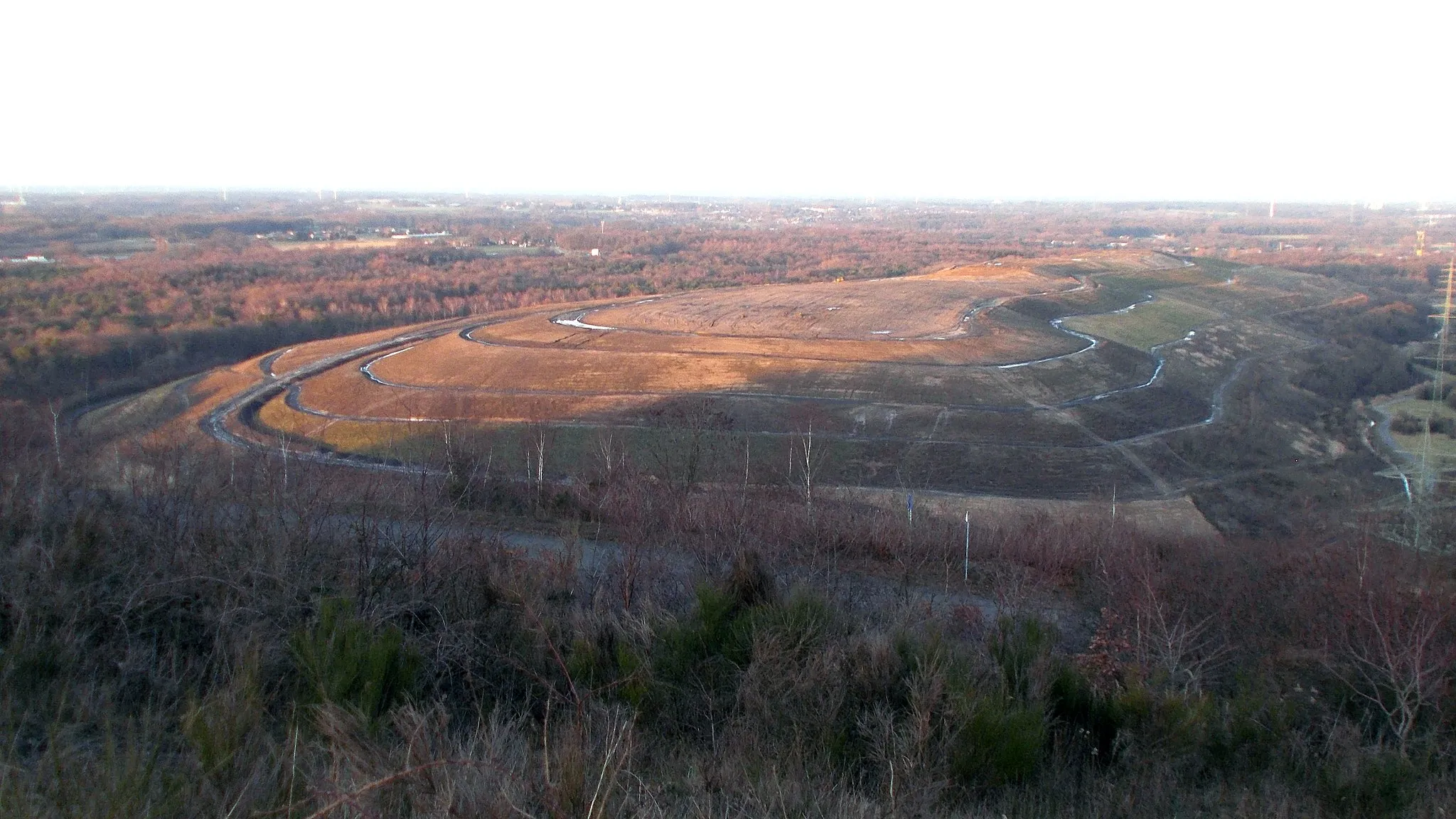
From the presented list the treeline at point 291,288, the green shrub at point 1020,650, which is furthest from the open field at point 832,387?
the green shrub at point 1020,650

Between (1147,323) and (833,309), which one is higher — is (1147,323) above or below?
below

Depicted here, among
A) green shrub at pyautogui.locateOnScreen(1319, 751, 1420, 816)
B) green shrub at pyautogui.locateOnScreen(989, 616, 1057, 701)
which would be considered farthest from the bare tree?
green shrub at pyautogui.locateOnScreen(989, 616, 1057, 701)

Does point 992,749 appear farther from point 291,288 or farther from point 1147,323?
point 291,288

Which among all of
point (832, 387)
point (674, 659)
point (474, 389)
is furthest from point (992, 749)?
point (474, 389)

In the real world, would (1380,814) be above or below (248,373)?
above

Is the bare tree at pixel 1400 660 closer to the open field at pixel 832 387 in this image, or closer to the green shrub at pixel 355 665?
the green shrub at pixel 355 665

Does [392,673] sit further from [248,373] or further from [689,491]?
[248,373]

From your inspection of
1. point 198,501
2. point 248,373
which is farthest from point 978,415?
point 248,373
